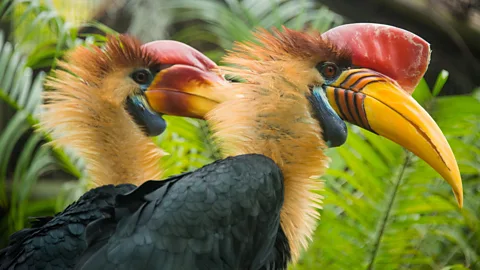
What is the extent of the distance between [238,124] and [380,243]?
25.1 inches

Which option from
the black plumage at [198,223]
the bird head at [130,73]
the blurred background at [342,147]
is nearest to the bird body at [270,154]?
the black plumage at [198,223]

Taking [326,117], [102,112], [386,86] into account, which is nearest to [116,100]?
[102,112]

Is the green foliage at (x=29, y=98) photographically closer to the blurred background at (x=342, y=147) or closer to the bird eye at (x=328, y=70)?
the blurred background at (x=342, y=147)

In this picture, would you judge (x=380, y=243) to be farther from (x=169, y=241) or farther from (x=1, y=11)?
(x=1, y=11)

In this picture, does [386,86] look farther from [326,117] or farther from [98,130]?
[98,130]

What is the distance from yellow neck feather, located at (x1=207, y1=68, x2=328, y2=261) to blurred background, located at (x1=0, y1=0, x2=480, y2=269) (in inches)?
15.1

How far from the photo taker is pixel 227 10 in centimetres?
212

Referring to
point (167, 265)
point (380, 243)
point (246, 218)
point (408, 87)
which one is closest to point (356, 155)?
point (380, 243)

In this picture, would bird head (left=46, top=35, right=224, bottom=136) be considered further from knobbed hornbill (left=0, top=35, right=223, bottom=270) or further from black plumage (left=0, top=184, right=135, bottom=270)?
black plumage (left=0, top=184, right=135, bottom=270)

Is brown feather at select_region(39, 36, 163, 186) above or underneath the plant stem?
above

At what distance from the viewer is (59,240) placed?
3.62 ft

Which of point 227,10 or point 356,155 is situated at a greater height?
point 227,10

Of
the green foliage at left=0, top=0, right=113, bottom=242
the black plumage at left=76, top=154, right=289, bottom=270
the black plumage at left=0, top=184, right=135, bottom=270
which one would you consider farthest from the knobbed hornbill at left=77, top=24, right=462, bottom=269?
the green foliage at left=0, top=0, right=113, bottom=242

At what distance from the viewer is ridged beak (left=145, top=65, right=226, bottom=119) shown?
1270 mm
